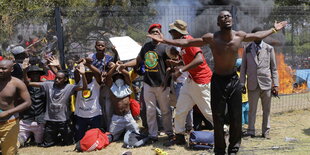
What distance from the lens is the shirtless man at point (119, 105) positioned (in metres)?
6.32

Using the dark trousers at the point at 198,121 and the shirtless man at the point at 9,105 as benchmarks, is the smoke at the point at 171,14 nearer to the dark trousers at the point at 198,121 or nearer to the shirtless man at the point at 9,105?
the dark trousers at the point at 198,121

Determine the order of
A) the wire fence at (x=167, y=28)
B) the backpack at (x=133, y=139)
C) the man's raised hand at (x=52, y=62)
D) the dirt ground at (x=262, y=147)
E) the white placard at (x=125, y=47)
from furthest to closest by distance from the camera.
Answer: the wire fence at (x=167, y=28)
the white placard at (x=125, y=47)
the man's raised hand at (x=52, y=62)
the backpack at (x=133, y=139)
the dirt ground at (x=262, y=147)

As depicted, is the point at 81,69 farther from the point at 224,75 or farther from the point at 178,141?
the point at 224,75

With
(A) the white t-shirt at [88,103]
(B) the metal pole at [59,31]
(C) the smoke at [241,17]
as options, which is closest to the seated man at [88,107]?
(A) the white t-shirt at [88,103]

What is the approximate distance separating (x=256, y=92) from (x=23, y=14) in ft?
17.3

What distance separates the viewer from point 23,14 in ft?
24.9

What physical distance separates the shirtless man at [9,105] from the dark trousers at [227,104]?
8.73 feet

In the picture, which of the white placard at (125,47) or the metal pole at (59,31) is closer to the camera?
the white placard at (125,47)

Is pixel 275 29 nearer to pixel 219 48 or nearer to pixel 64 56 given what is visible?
pixel 219 48

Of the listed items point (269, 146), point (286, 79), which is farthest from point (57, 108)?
point (286, 79)

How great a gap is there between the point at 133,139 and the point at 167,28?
3.35 metres

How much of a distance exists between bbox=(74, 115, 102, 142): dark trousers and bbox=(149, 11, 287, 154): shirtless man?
98.8 inches

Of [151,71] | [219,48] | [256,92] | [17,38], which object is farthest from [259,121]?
[17,38]

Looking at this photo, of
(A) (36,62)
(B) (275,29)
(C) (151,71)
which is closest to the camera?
(B) (275,29)
